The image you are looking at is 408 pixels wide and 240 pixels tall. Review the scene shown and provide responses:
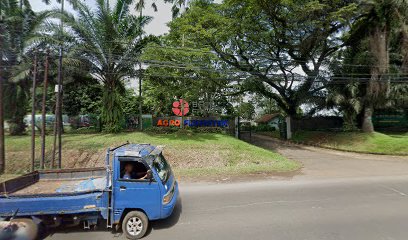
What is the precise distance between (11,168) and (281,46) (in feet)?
60.6

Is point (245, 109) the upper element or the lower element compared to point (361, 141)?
upper

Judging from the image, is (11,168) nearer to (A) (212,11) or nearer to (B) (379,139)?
(A) (212,11)

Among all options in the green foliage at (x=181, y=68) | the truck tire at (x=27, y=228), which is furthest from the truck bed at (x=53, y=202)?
the green foliage at (x=181, y=68)

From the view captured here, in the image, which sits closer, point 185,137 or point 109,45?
point 185,137

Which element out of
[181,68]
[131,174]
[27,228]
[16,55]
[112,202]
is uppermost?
[16,55]

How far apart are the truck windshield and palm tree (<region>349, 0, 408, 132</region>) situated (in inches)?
702

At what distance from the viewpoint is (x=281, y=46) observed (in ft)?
61.1

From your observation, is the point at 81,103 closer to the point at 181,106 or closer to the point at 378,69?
the point at 181,106

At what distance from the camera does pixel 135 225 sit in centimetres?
475

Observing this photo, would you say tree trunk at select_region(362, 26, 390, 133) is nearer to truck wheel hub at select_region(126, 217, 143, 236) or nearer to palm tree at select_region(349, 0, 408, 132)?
palm tree at select_region(349, 0, 408, 132)

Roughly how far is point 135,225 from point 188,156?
787 centimetres

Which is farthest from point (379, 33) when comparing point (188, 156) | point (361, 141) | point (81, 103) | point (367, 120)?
point (81, 103)

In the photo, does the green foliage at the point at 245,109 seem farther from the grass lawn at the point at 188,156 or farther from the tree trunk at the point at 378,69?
the grass lawn at the point at 188,156

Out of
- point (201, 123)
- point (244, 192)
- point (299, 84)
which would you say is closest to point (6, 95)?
point (201, 123)
